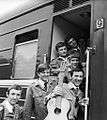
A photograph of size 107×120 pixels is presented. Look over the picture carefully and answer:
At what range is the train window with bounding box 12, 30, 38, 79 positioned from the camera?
2.96 metres

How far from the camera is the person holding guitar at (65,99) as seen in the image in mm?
2023

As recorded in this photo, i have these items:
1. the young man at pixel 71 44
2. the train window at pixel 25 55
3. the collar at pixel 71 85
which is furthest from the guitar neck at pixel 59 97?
the train window at pixel 25 55

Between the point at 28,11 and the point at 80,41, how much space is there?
83 cm

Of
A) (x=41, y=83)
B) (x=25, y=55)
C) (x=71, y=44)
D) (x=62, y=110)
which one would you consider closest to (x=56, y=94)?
(x=62, y=110)

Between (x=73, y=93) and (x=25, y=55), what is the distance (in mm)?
1199

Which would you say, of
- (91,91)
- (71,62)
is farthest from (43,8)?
(91,91)

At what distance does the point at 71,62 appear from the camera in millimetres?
2445

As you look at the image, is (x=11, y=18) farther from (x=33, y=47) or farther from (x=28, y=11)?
(x=33, y=47)

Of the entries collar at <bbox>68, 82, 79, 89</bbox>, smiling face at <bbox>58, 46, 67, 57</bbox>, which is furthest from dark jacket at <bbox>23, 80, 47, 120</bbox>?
smiling face at <bbox>58, 46, 67, 57</bbox>

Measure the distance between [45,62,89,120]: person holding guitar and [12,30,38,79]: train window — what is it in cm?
76

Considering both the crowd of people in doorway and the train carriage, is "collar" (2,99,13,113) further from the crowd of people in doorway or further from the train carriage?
the train carriage

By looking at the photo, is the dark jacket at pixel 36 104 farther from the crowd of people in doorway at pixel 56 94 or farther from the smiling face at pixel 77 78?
the smiling face at pixel 77 78

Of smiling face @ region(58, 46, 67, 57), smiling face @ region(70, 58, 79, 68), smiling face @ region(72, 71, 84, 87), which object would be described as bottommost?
smiling face @ region(72, 71, 84, 87)

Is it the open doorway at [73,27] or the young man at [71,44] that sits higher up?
the open doorway at [73,27]
